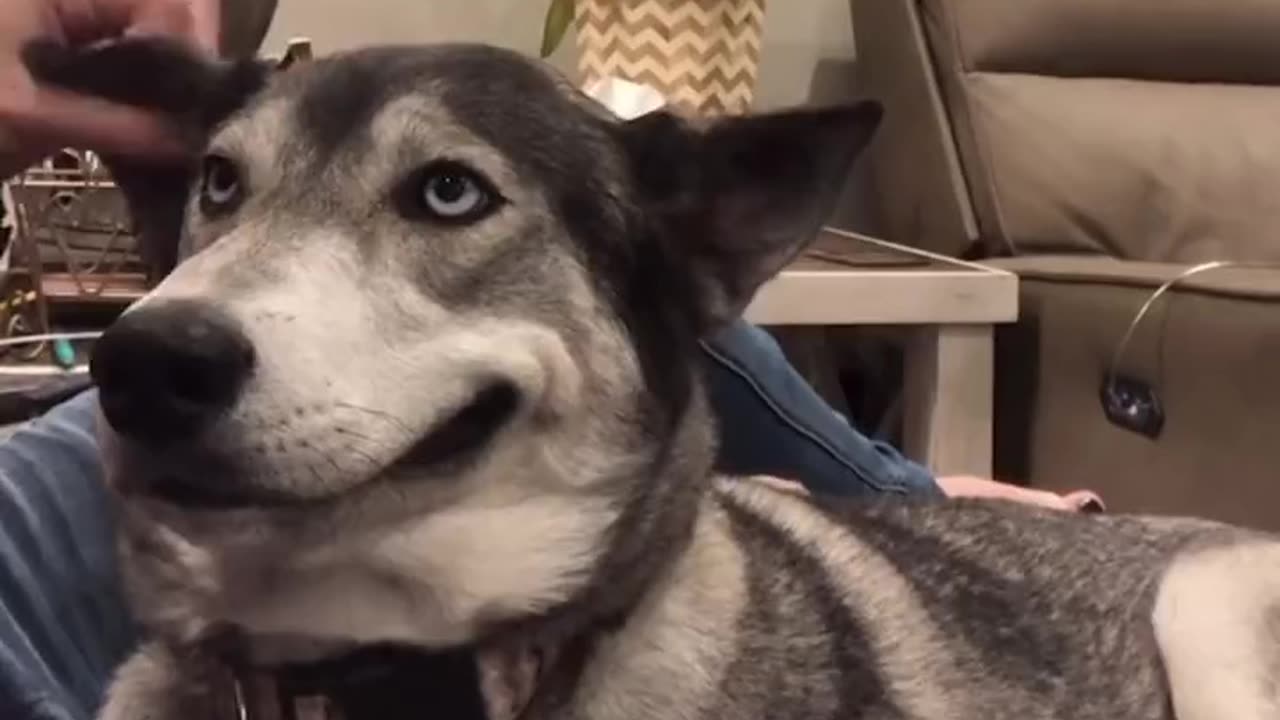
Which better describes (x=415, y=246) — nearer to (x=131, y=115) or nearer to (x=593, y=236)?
(x=593, y=236)

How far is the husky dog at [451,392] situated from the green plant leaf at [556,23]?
5.51 feet

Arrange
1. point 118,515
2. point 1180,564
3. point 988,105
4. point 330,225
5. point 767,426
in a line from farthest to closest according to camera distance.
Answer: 1. point 988,105
2. point 767,426
3. point 1180,564
4. point 118,515
5. point 330,225

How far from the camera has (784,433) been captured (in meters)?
2.01

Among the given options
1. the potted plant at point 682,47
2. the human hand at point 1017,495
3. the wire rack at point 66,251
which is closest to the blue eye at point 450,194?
the human hand at point 1017,495

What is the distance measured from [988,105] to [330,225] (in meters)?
2.03

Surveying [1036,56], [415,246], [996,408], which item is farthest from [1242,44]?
[415,246]

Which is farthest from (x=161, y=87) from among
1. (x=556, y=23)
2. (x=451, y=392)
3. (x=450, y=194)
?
(x=556, y=23)

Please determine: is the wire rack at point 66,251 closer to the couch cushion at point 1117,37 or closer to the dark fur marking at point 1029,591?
the dark fur marking at point 1029,591

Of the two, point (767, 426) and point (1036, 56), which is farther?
point (1036, 56)

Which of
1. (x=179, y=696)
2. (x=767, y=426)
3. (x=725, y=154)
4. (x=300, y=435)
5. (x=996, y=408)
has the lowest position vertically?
(x=996, y=408)

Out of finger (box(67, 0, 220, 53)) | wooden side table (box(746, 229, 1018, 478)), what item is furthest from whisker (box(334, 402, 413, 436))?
wooden side table (box(746, 229, 1018, 478))

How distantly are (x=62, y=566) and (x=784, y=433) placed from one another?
835 millimetres

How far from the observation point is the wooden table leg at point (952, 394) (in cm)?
255

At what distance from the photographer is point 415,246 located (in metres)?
1.17
